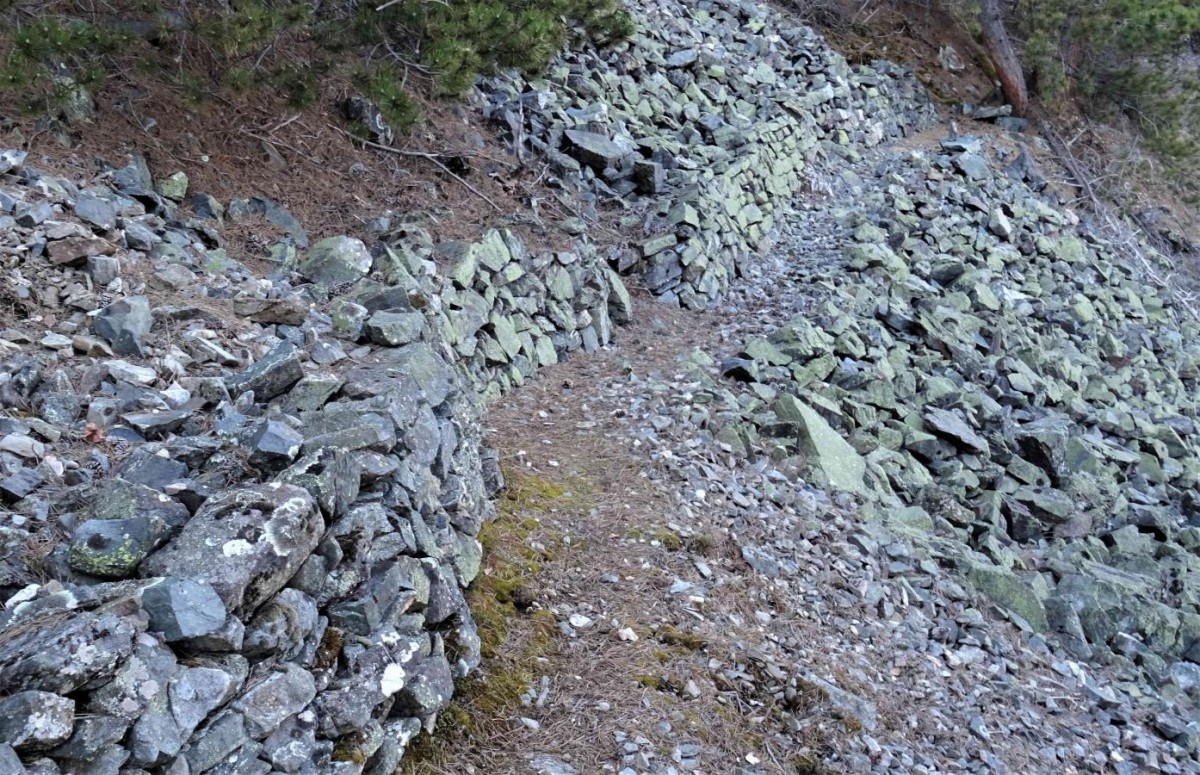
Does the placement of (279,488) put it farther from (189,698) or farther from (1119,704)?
(1119,704)

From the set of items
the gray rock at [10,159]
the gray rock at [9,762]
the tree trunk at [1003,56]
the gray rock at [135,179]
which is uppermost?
the tree trunk at [1003,56]

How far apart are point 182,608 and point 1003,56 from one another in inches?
757

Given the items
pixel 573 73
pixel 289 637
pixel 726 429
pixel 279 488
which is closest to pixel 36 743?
pixel 289 637

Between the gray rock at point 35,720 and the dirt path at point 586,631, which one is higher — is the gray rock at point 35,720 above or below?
above

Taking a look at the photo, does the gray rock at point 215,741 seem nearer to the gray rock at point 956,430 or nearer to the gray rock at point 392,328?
the gray rock at point 392,328

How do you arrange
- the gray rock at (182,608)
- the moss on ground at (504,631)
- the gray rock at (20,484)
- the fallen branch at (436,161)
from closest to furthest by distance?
1. the gray rock at (182,608)
2. the gray rock at (20,484)
3. the moss on ground at (504,631)
4. the fallen branch at (436,161)

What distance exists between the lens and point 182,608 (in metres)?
2.91

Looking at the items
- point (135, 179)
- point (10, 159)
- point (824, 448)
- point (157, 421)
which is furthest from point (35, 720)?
point (824, 448)

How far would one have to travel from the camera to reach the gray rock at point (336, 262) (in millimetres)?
6164

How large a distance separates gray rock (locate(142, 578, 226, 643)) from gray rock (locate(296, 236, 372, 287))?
3.36 meters

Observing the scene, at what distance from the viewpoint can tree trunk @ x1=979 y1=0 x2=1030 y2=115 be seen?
1800 cm

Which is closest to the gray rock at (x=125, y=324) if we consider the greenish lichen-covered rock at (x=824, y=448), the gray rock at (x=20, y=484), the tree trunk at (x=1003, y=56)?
the gray rock at (x=20, y=484)

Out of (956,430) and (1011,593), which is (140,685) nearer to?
(1011,593)

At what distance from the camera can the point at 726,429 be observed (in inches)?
273
